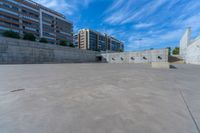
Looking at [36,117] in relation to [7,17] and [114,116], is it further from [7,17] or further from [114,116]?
[7,17]

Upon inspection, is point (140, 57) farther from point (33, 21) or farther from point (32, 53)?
point (33, 21)

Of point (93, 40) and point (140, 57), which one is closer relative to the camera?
point (140, 57)

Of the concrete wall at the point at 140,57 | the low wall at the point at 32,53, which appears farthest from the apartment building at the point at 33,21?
the concrete wall at the point at 140,57

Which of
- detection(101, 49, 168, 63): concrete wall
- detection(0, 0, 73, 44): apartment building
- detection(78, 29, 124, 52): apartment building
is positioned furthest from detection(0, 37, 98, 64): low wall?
detection(78, 29, 124, 52): apartment building

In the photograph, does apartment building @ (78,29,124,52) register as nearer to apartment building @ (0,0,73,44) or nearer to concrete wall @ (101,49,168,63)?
apartment building @ (0,0,73,44)

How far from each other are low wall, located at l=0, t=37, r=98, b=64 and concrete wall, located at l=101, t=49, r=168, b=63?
11.8 meters

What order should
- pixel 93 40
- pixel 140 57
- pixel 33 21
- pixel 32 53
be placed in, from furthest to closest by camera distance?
pixel 93 40, pixel 33 21, pixel 140 57, pixel 32 53

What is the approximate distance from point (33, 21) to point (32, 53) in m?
26.6

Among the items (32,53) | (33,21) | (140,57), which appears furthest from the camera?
(33,21)

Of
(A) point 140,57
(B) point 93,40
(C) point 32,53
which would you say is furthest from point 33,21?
(B) point 93,40

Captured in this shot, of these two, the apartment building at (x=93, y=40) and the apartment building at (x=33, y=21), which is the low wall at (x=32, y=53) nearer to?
the apartment building at (x=33, y=21)

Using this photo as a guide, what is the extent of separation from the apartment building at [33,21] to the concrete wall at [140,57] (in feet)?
97.5

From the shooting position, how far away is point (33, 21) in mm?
42312

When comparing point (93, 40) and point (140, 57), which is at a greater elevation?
point (93, 40)
